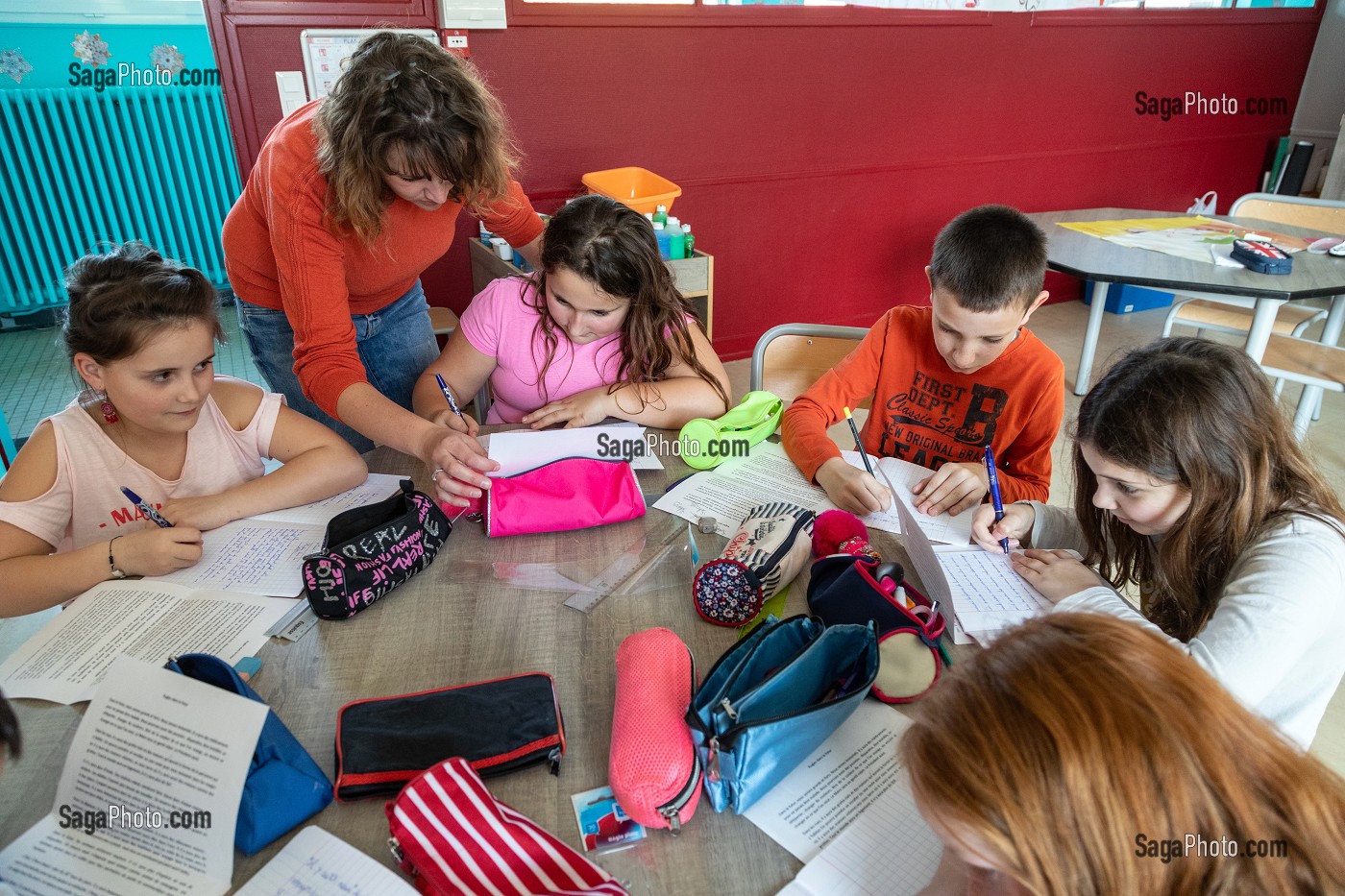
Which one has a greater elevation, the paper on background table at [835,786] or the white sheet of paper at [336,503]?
the white sheet of paper at [336,503]

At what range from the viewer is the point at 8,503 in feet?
3.77

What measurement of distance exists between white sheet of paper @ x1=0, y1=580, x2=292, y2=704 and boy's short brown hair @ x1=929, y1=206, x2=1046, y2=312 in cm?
124

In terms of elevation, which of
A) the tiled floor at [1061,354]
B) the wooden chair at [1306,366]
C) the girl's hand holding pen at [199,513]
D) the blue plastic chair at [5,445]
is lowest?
the tiled floor at [1061,354]

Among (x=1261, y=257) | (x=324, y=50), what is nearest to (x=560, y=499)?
(x=324, y=50)

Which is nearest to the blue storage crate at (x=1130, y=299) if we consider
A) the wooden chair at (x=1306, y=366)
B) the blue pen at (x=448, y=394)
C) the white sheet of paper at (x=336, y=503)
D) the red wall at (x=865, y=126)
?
the red wall at (x=865, y=126)

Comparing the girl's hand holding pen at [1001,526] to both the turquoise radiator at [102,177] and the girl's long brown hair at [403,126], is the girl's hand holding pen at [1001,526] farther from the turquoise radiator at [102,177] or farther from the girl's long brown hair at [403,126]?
the turquoise radiator at [102,177]

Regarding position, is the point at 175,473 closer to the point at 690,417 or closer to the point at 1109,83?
the point at 690,417

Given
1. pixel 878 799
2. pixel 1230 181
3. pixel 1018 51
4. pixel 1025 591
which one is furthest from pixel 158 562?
pixel 1230 181

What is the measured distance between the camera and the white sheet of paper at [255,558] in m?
1.09

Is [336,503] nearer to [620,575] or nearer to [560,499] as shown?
[560,499]

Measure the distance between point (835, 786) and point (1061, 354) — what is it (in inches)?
145

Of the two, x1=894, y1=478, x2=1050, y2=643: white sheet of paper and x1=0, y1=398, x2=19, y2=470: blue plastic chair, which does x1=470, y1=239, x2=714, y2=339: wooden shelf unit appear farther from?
x1=894, y1=478, x2=1050, y2=643: white sheet of paper

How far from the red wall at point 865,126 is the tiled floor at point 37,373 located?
4.47ft

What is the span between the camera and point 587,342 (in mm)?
1672
